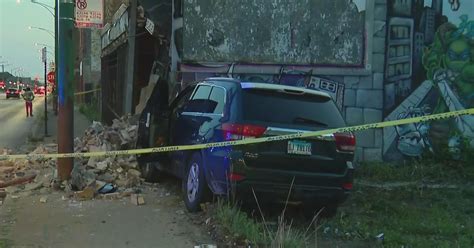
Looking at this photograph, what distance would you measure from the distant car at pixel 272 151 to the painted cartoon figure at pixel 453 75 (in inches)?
227

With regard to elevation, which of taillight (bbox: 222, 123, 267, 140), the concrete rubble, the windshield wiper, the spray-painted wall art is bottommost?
the concrete rubble

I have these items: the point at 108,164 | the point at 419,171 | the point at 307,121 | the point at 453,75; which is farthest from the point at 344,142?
the point at 453,75

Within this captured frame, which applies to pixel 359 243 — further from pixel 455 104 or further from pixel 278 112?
pixel 455 104

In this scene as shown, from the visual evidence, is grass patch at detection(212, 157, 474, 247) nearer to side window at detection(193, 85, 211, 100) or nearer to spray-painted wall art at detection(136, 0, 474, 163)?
spray-painted wall art at detection(136, 0, 474, 163)

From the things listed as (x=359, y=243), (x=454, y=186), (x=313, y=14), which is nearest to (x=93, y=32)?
(x=313, y=14)

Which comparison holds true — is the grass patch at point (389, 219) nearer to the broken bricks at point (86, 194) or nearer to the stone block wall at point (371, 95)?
the stone block wall at point (371, 95)

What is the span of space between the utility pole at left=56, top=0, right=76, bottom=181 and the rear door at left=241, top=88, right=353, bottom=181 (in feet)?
10.9

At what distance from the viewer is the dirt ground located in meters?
5.92

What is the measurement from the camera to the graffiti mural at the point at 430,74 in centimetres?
1171

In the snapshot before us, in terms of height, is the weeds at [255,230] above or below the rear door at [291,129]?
below

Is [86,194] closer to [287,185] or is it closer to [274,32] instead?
[287,185]

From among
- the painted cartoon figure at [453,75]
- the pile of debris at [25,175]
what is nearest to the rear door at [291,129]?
the pile of debris at [25,175]

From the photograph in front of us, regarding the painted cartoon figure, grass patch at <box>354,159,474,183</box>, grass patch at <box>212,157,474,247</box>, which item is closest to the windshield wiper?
grass patch at <box>212,157,474,247</box>

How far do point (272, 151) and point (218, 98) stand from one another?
3.73 ft
